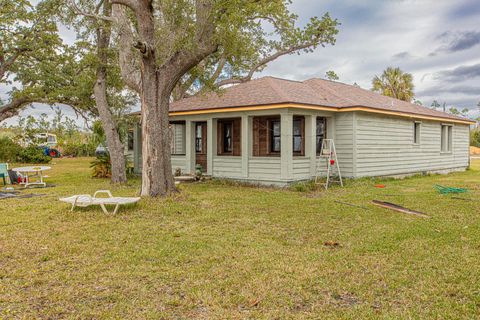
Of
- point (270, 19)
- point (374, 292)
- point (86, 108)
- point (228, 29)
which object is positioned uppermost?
point (270, 19)

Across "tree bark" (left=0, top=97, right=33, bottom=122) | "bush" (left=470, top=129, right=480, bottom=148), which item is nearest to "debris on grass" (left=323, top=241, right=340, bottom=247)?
"tree bark" (left=0, top=97, right=33, bottom=122)

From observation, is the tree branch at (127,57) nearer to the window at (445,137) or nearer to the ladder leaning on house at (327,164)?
the ladder leaning on house at (327,164)

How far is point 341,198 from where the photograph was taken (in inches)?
422

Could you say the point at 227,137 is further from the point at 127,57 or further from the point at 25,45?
the point at 25,45

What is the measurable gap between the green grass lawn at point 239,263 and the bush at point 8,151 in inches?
785

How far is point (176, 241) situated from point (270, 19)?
1123 centimetres

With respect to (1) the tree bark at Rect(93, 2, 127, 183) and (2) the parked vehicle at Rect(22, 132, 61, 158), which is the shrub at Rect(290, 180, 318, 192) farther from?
(2) the parked vehicle at Rect(22, 132, 61, 158)

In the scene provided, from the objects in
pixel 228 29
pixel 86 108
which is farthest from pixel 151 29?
pixel 86 108

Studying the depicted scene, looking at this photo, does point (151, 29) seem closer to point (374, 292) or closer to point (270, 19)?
point (270, 19)

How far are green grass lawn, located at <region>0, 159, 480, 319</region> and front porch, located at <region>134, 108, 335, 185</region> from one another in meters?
4.09

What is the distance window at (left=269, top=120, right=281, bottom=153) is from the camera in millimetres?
15312

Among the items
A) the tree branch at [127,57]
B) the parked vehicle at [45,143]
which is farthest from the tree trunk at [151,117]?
the parked vehicle at [45,143]

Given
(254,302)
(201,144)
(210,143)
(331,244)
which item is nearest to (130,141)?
(201,144)

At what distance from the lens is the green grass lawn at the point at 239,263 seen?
3.74 m
